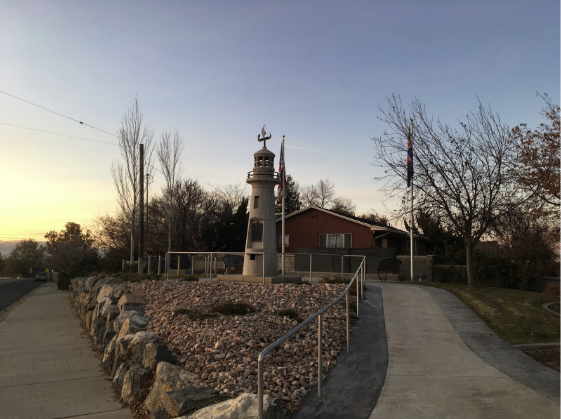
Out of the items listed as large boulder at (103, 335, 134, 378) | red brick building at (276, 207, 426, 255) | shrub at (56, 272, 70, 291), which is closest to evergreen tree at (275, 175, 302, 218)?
red brick building at (276, 207, 426, 255)

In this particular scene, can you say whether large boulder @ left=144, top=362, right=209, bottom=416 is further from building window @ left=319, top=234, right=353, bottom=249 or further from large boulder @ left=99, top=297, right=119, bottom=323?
building window @ left=319, top=234, right=353, bottom=249

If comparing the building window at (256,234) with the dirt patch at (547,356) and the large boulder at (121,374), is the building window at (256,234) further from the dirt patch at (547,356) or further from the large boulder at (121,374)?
the dirt patch at (547,356)

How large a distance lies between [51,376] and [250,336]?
13.8 ft

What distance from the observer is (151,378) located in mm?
7238

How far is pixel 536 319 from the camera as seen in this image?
10320 millimetres

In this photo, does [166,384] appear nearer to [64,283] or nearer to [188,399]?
[188,399]

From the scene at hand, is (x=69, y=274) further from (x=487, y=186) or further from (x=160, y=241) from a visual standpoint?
(x=487, y=186)

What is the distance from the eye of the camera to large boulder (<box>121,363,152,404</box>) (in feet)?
23.2

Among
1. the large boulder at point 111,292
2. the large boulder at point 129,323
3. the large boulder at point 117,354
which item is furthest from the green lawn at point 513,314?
the large boulder at point 111,292

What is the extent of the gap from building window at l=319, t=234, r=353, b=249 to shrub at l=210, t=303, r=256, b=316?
727 inches

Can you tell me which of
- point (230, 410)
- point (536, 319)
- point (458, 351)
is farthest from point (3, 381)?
point (536, 319)

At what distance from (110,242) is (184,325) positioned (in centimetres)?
3792

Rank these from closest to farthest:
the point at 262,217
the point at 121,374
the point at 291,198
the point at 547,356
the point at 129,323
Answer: the point at 547,356 → the point at 121,374 → the point at 129,323 → the point at 262,217 → the point at 291,198

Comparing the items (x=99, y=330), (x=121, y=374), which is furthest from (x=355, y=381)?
(x=99, y=330)
